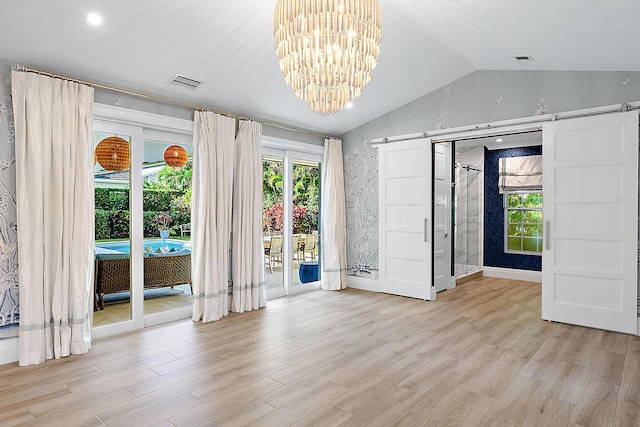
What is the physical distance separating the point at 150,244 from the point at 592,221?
4868 millimetres

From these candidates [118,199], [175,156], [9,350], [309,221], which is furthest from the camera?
[309,221]

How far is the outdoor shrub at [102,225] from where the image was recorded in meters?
3.93

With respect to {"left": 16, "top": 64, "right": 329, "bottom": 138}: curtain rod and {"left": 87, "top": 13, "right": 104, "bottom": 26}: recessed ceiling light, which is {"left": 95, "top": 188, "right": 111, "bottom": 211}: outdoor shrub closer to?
{"left": 16, "top": 64, "right": 329, "bottom": 138}: curtain rod

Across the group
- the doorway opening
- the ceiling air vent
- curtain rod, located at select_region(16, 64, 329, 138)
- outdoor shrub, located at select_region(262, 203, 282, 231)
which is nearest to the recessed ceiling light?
curtain rod, located at select_region(16, 64, 329, 138)

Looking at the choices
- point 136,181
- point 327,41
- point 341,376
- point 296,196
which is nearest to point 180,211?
point 136,181

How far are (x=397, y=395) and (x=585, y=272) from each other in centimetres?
290

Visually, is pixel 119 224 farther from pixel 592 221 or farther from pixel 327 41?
pixel 592 221

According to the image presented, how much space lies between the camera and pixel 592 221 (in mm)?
4254

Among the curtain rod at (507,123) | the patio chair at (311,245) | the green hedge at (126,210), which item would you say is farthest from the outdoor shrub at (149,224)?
the curtain rod at (507,123)

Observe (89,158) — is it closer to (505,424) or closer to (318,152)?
(318,152)

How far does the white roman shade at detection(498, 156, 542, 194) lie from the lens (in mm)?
7270

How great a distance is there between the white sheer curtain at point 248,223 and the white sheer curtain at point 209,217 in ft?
0.62

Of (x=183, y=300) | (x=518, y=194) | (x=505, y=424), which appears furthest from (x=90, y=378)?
(x=518, y=194)

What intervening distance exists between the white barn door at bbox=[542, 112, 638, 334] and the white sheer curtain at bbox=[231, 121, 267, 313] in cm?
345
